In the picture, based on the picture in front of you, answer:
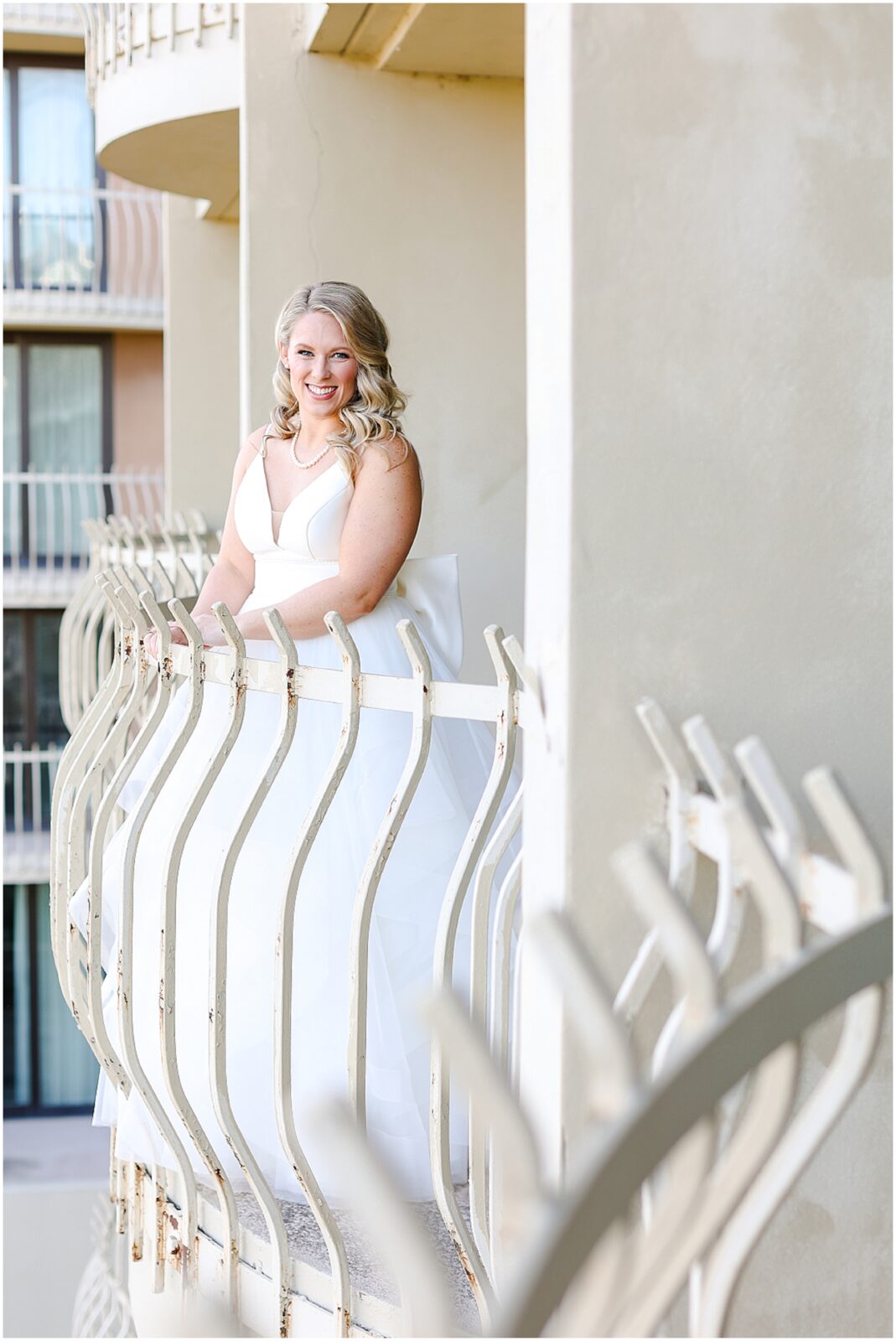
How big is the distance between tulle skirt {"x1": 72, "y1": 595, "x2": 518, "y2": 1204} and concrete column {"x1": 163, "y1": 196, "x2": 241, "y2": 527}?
596 cm

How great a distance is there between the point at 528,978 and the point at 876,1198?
20.3 inches

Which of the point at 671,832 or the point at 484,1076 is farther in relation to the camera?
the point at 671,832

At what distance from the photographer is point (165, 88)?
6.43m

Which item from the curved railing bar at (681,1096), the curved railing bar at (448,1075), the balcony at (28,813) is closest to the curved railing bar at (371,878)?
the curved railing bar at (448,1075)

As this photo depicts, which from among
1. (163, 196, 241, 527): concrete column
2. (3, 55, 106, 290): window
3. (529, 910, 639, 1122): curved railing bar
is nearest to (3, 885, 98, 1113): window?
(163, 196, 241, 527): concrete column

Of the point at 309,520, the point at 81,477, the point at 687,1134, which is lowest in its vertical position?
the point at 687,1134

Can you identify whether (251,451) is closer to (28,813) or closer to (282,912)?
(282,912)

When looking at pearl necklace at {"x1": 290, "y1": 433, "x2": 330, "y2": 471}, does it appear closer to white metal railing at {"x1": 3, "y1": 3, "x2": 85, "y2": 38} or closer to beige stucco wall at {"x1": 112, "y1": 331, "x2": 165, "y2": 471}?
white metal railing at {"x1": 3, "y1": 3, "x2": 85, "y2": 38}

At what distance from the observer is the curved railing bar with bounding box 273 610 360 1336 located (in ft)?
7.55

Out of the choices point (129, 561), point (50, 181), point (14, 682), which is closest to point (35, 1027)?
point (14, 682)

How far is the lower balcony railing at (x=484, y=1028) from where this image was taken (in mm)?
934

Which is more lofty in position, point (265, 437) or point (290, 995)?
point (265, 437)

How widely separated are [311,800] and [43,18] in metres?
11.2

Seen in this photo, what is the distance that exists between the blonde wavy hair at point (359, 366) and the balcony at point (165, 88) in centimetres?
322
